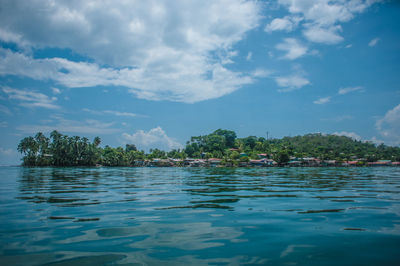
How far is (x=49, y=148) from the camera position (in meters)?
100

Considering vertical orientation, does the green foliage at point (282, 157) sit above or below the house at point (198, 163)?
above

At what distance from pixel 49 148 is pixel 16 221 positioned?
370ft

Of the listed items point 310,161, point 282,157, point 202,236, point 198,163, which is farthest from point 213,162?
point 202,236

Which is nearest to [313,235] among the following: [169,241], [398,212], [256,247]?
[256,247]

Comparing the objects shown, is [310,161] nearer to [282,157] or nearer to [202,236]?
[282,157]

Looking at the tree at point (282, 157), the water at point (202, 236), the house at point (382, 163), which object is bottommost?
the house at point (382, 163)

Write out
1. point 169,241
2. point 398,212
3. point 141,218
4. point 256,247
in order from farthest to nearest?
point 398,212 → point 141,218 → point 169,241 → point 256,247

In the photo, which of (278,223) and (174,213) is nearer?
(278,223)

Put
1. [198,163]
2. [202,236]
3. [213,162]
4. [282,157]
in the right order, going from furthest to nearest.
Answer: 1. [198,163]
2. [213,162]
3. [282,157]
4. [202,236]

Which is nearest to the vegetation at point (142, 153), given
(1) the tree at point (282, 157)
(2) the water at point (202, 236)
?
(1) the tree at point (282, 157)

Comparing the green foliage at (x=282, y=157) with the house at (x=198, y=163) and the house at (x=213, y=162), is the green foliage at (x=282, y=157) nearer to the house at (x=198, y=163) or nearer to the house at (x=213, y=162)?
the house at (x=213, y=162)

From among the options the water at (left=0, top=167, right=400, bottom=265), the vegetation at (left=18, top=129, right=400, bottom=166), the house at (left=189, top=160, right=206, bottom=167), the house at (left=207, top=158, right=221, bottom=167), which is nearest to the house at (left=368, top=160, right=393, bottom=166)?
the vegetation at (left=18, top=129, right=400, bottom=166)

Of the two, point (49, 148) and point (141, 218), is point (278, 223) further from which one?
point (49, 148)

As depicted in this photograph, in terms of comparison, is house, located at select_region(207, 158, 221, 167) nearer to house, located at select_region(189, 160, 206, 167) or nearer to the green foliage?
house, located at select_region(189, 160, 206, 167)
